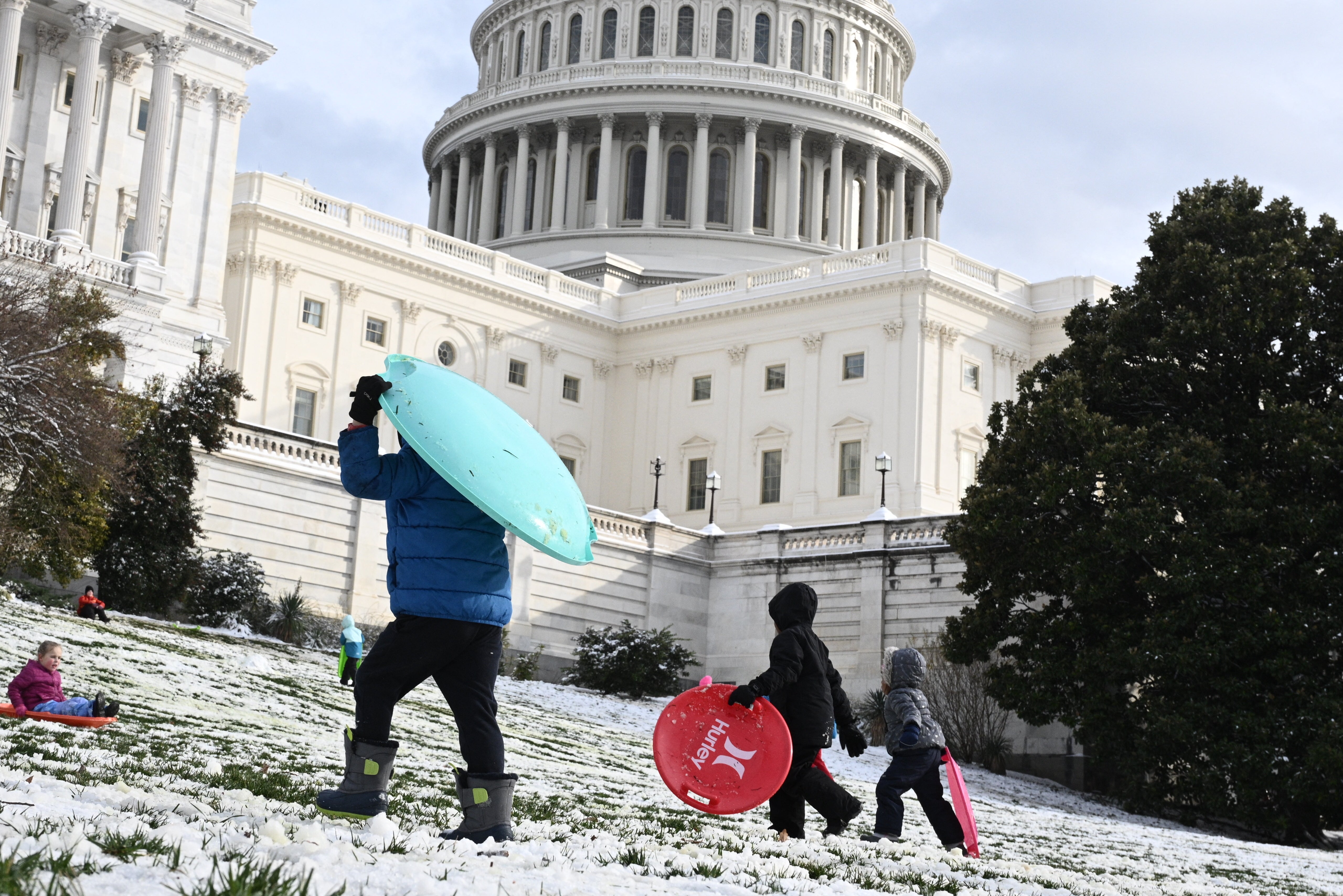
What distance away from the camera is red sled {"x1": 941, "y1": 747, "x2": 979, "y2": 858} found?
1084cm

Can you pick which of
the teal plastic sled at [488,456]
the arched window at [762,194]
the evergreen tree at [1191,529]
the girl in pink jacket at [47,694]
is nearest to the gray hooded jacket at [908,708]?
the teal plastic sled at [488,456]

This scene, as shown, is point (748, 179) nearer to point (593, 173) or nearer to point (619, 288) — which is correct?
point (593, 173)

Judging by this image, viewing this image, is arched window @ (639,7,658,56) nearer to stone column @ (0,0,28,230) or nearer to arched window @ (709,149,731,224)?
arched window @ (709,149,731,224)

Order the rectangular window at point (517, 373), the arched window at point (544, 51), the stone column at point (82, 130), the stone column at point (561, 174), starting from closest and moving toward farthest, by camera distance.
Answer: the stone column at point (82, 130), the rectangular window at point (517, 373), the stone column at point (561, 174), the arched window at point (544, 51)

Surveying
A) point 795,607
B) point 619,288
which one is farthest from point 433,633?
point 619,288

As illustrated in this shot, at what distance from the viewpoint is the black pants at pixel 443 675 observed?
742 centimetres

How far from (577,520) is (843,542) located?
1392 inches

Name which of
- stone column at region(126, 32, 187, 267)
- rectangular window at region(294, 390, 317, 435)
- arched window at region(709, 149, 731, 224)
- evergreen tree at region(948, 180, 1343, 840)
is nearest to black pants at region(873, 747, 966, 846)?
evergreen tree at region(948, 180, 1343, 840)

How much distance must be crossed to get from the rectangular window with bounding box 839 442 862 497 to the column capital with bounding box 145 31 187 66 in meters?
26.4

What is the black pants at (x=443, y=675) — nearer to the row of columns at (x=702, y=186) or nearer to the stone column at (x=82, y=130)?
the stone column at (x=82, y=130)

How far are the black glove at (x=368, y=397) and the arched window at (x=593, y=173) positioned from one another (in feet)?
255

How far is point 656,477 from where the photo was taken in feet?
182

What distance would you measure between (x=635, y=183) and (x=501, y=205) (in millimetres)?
8476

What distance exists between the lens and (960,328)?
196 ft
